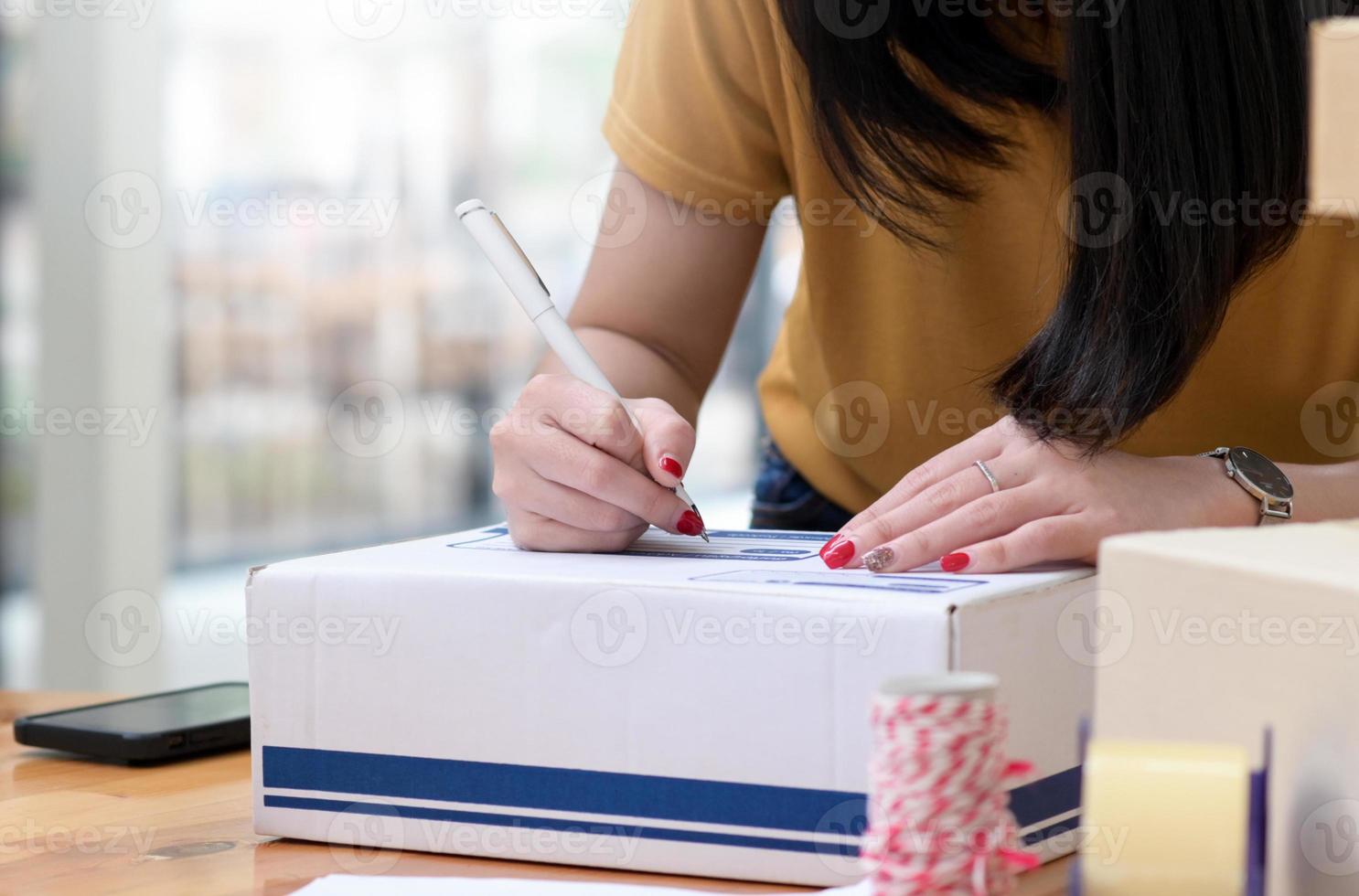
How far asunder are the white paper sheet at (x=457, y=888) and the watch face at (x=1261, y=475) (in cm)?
34

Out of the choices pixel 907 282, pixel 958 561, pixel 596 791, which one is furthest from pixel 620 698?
pixel 907 282

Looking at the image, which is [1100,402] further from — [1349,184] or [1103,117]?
[1349,184]

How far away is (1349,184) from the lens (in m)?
0.40

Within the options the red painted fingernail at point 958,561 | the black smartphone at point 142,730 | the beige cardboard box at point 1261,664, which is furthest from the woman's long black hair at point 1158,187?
the black smartphone at point 142,730

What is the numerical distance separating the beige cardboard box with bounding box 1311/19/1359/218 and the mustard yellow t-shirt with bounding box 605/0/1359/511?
0.44 m

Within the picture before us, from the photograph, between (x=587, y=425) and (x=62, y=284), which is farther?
(x=62, y=284)

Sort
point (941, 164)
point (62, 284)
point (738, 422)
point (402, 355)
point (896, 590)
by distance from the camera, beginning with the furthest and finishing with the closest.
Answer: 1. point (738, 422)
2. point (402, 355)
3. point (62, 284)
4. point (941, 164)
5. point (896, 590)

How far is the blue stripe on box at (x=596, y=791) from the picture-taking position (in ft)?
1.73

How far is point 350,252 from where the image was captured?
339cm

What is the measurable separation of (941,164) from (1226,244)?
0.21 m

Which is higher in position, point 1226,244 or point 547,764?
point 1226,244

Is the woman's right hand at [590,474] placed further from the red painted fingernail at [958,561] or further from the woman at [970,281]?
the red painted fingernail at [958,561]

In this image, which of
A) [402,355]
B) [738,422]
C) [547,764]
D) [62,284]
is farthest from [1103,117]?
[738,422]

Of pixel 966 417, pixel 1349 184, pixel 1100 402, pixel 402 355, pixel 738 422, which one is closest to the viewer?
pixel 1349 184
